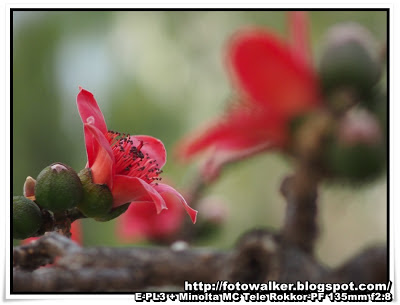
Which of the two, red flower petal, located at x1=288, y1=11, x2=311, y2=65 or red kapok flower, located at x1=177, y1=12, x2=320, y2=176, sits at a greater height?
red flower petal, located at x1=288, y1=11, x2=311, y2=65

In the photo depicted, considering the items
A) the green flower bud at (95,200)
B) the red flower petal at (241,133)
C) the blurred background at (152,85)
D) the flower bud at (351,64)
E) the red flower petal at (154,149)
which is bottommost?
the green flower bud at (95,200)

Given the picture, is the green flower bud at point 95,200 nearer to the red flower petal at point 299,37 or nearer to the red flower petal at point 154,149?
the red flower petal at point 154,149

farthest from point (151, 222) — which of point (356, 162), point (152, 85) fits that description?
point (152, 85)

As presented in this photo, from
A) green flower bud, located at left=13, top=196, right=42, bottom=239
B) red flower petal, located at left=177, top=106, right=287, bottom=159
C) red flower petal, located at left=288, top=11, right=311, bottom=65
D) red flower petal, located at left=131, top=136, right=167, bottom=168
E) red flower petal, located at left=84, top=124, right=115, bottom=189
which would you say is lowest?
green flower bud, located at left=13, top=196, right=42, bottom=239

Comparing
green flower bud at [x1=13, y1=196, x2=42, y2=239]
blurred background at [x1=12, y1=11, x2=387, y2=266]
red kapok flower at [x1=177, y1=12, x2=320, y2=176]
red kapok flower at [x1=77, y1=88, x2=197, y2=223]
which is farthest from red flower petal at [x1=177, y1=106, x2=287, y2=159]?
blurred background at [x1=12, y1=11, x2=387, y2=266]

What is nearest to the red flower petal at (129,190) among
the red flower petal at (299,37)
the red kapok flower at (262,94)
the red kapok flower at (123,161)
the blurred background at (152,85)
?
the red kapok flower at (123,161)

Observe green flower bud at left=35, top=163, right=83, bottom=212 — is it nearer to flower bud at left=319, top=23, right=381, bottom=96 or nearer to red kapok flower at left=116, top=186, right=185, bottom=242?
flower bud at left=319, top=23, right=381, bottom=96
